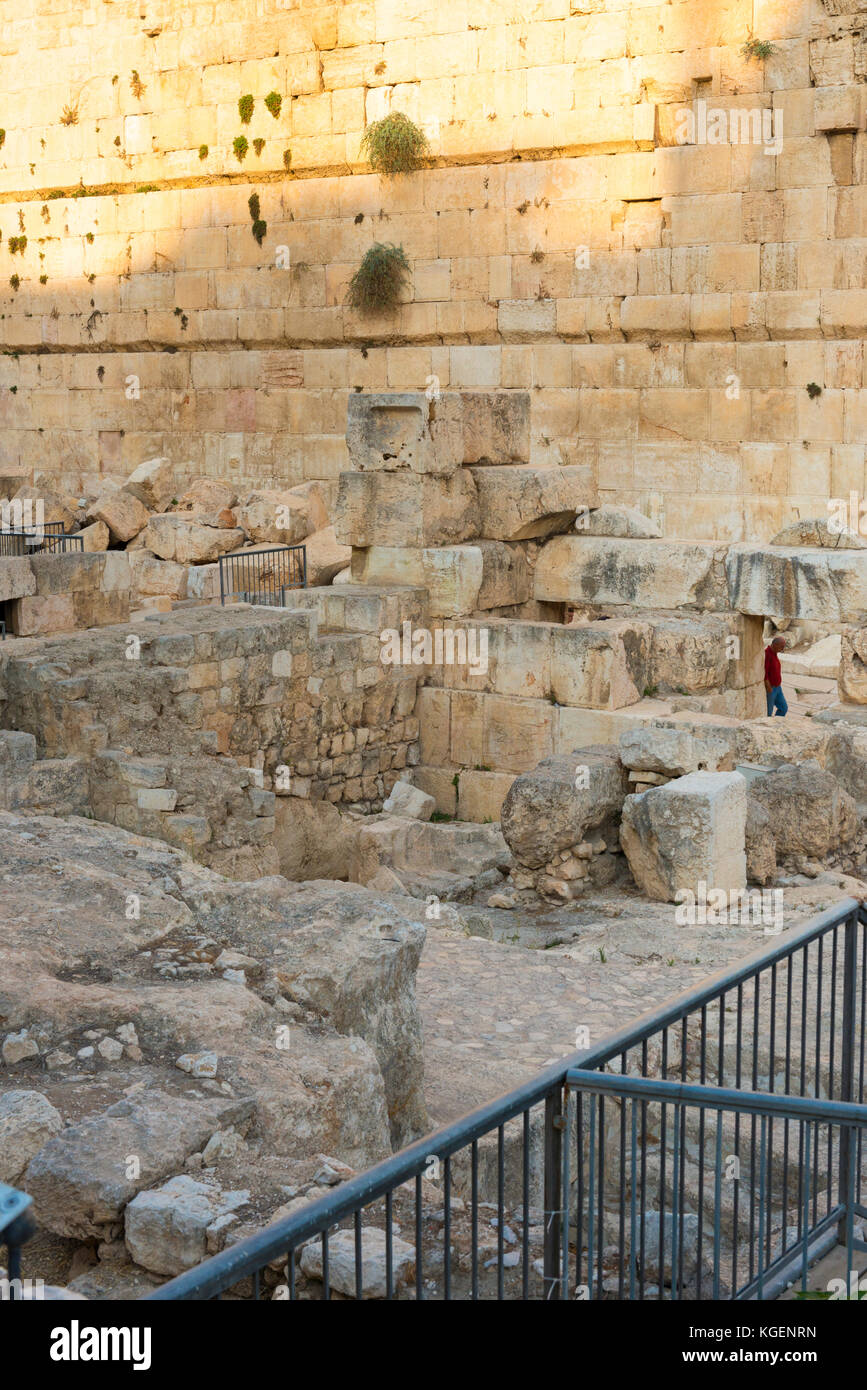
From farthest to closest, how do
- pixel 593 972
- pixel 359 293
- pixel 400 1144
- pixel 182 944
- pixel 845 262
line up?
pixel 359 293, pixel 845 262, pixel 593 972, pixel 182 944, pixel 400 1144

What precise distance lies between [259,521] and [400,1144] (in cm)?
1278

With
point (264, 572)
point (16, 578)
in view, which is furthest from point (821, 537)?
point (264, 572)

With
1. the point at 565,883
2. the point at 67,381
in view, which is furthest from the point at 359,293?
the point at 565,883

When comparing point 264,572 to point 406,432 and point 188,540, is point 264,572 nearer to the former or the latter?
point 188,540

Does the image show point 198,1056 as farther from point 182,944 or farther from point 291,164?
point 291,164

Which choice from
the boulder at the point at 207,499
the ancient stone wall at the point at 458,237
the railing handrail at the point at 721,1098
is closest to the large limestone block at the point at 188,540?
the boulder at the point at 207,499

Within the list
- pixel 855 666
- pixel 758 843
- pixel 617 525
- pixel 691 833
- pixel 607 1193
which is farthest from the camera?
pixel 617 525

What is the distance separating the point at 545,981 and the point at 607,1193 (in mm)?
1690

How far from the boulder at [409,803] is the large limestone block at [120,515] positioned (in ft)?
24.9

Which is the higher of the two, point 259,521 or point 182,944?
point 259,521

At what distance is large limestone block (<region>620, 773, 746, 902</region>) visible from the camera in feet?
28.2

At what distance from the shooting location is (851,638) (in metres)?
10.8

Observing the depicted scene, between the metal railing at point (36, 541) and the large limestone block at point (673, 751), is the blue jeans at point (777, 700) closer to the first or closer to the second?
the large limestone block at point (673, 751)

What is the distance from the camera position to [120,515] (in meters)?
17.8
